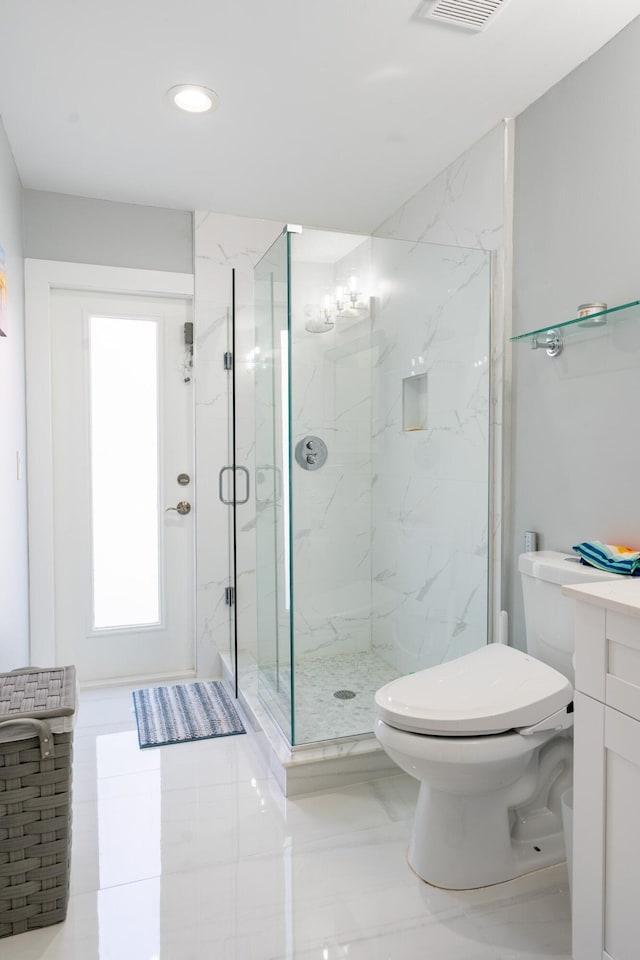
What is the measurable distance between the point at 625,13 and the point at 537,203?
546mm

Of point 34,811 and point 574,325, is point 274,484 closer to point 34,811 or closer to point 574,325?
point 574,325

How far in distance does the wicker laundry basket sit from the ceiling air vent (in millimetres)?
2024

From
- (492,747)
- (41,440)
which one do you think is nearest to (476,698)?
(492,747)

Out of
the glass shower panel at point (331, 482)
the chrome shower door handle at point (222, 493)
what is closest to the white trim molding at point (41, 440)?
the chrome shower door handle at point (222, 493)

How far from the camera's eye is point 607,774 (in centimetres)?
122

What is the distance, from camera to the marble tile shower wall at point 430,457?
7.85 feet

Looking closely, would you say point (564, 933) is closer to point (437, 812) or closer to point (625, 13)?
point (437, 812)

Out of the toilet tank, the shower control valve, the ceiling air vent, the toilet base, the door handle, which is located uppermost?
the ceiling air vent

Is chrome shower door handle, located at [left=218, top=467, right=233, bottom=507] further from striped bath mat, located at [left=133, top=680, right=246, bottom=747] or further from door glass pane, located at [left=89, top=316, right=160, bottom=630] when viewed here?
striped bath mat, located at [left=133, top=680, right=246, bottom=747]

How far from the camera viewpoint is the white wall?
2318mm

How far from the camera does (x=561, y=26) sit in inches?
69.4

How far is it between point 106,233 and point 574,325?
2.19 metres

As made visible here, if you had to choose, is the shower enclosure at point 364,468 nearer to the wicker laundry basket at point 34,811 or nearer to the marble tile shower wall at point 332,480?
the marble tile shower wall at point 332,480

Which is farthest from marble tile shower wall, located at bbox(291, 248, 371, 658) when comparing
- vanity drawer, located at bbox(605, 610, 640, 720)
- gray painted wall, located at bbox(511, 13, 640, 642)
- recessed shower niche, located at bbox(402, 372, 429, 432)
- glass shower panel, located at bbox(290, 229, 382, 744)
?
vanity drawer, located at bbox(605, 610, 640, 720)
